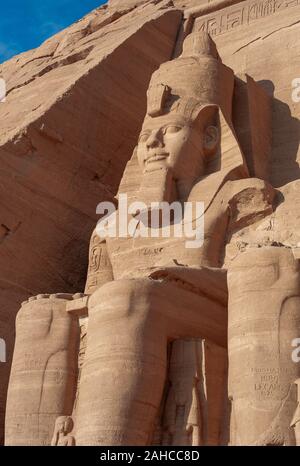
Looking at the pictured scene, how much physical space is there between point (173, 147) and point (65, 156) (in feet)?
4.88

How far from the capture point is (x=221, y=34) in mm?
10039

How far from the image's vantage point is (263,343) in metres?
5.69

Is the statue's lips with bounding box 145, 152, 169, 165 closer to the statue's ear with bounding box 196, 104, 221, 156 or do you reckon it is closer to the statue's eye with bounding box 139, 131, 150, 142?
the statue's eye with bounding box 139, 131, 150, 142

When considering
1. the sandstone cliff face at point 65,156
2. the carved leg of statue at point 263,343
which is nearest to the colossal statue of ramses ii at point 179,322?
the carved leg of statue at point 263,343

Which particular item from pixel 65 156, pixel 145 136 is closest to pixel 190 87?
pixel 145 136

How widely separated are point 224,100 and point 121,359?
299 centimetres

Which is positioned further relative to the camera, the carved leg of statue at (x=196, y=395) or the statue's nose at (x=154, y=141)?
the statue's nose at (x=154, y=141)

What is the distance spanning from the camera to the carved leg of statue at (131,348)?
5.71 meters

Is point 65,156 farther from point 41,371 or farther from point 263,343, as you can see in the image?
point 263,343

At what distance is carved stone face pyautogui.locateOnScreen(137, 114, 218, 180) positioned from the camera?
24.9 feet

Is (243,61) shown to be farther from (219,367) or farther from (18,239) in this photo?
(219,367)

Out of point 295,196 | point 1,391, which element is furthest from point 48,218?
point 295,196

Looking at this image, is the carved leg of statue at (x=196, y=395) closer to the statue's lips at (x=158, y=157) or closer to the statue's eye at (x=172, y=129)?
the statue's lips at (x=158, y=157)
